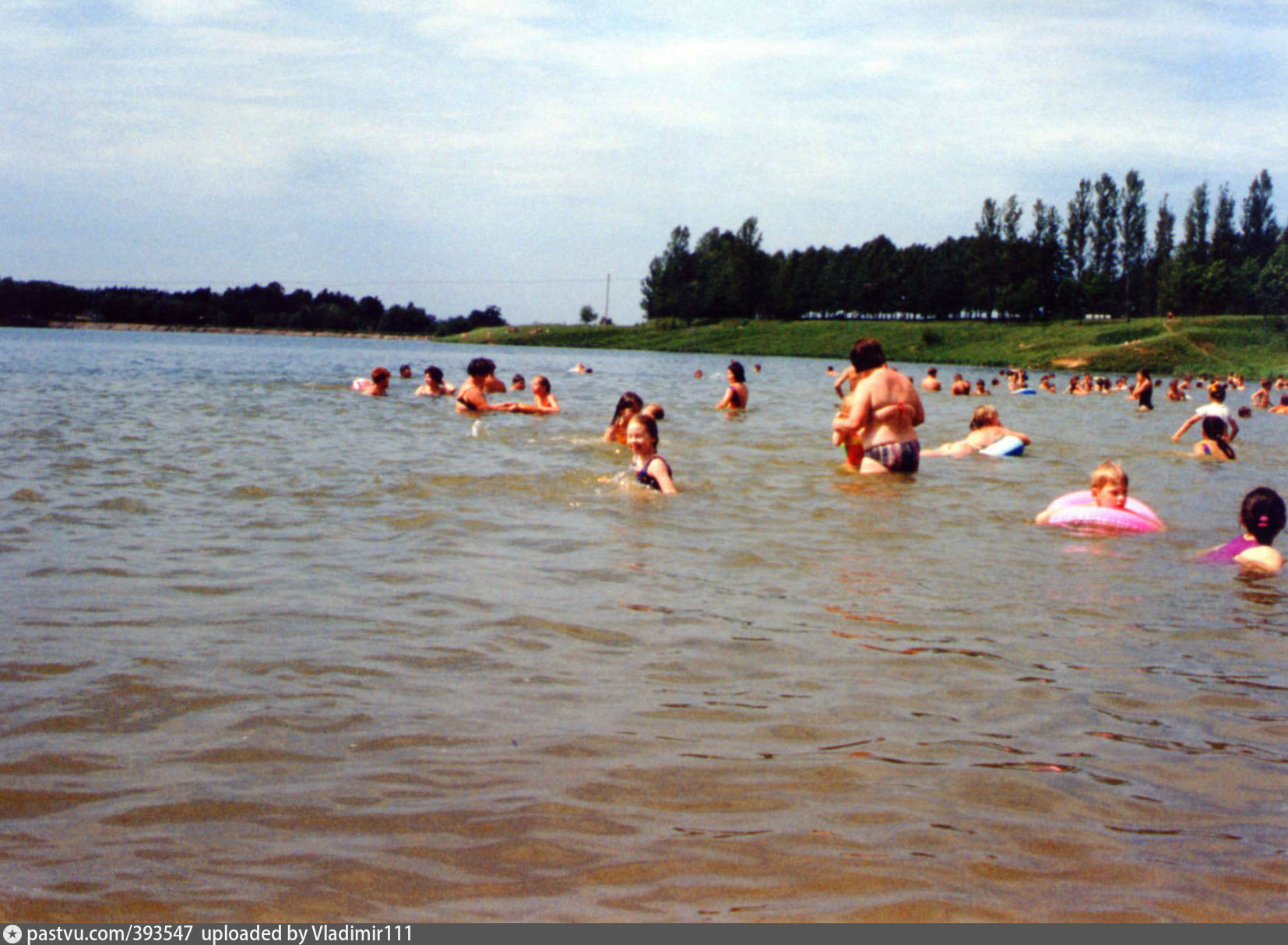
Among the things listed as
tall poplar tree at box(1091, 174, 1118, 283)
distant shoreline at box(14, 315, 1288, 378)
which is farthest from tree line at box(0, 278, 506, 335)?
tall poplar tree at box(1091, 174, 1118, 283)

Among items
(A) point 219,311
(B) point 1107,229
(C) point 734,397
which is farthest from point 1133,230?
(A) point 219,311

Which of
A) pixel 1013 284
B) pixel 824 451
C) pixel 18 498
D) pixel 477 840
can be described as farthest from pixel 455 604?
pixel 1013 284

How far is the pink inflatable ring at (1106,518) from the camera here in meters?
9.12

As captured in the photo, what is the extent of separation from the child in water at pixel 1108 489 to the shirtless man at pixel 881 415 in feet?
10.7

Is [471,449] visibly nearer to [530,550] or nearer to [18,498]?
[18,498]

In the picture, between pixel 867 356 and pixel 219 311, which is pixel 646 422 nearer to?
pixel 867 356

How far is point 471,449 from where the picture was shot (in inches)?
563

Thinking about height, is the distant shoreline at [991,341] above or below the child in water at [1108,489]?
above

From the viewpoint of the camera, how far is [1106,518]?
30.0ft

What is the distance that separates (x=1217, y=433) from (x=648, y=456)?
898 cm

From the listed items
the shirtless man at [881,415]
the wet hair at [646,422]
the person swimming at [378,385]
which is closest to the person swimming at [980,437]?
the shirtless man at [881,415]

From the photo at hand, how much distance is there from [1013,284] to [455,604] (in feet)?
331

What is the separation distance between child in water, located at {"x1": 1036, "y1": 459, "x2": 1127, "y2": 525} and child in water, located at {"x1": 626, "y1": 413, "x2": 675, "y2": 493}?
3.26m

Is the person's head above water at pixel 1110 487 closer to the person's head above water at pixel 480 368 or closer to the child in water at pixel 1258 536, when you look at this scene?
the child in water at pixel 1258 536
